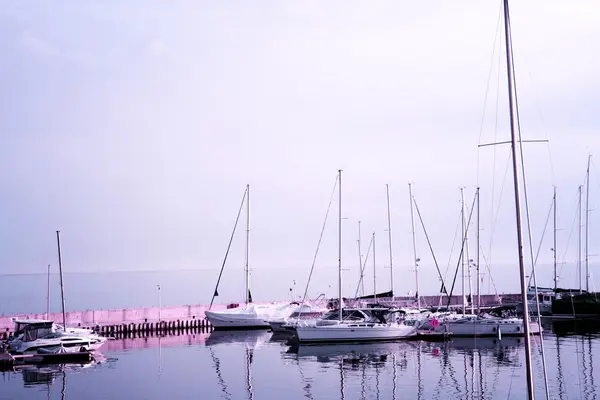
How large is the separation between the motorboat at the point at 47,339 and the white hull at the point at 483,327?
24.3 metres

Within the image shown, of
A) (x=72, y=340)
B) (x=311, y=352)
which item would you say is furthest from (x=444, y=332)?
(x=72, y=340)

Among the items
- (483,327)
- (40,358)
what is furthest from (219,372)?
(483,327)

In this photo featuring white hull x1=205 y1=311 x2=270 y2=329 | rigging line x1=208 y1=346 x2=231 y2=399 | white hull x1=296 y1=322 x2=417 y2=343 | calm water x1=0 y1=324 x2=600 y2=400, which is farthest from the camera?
white hull x1=205 y1=311 x2=270 y2=329

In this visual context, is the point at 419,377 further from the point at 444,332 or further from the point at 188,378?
the point at 444,332

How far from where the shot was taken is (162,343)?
53250 millimetres

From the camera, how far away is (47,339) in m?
42.1

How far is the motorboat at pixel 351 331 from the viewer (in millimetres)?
48969

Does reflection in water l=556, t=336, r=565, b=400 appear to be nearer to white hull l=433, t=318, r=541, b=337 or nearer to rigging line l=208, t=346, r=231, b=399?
white hull l=433, t=318, r=541, b=337

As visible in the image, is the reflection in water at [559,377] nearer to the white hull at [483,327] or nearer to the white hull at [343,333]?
the white hull at [483,327]

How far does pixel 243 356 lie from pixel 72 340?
10152mm

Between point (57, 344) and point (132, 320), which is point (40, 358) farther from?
point (132, 320)

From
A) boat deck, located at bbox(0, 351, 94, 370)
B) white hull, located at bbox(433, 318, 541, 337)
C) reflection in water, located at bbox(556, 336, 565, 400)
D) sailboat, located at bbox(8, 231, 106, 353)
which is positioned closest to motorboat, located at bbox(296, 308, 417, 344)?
white hull, located at bbox(433, 318, 541, 337)

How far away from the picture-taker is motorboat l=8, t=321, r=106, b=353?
4191 cm

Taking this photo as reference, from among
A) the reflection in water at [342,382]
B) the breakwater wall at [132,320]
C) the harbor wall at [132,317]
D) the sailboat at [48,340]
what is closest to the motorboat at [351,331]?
the reflection in water at [342,382]
